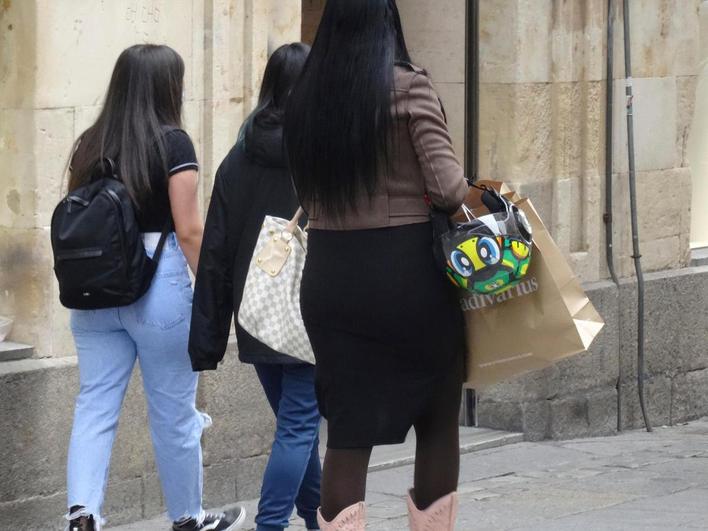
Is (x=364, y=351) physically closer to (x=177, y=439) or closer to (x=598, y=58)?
(x=177, y=439)

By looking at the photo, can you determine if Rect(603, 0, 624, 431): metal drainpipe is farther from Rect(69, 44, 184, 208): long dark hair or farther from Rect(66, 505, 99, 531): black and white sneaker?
Rect(66, 505, 99, 531): black and white sneaker

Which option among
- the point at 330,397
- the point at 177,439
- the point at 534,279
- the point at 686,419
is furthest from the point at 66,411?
the point at 686,419

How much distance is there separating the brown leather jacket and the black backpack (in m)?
1.06

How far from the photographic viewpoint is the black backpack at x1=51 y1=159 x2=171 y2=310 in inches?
195

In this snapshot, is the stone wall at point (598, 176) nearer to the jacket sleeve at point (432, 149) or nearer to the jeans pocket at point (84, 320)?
the jeans pocket at point (84, 320)

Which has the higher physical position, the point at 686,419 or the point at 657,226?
the point at 657,226

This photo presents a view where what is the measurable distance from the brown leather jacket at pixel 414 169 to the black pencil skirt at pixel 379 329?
4 centimetres

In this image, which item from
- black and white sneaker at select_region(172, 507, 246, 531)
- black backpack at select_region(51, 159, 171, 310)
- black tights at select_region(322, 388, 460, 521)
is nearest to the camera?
black tights at select_region(322, 388, 460, 521)

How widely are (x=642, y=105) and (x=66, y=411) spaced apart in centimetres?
421

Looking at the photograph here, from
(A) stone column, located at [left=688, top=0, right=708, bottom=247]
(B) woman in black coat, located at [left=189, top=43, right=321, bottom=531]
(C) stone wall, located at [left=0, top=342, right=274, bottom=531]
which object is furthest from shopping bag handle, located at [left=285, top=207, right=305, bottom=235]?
(A) stone column, located at [left=688, top=0, right=708, bottom=247]

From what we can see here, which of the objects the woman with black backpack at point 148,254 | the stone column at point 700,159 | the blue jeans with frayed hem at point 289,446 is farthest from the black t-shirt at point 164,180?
the stone column at point 700,159

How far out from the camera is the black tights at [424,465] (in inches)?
167

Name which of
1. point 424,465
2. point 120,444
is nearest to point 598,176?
point 120,444

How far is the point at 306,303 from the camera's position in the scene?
427cm
